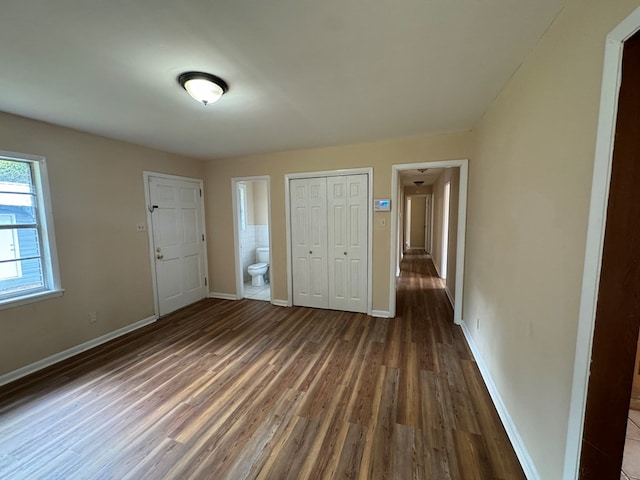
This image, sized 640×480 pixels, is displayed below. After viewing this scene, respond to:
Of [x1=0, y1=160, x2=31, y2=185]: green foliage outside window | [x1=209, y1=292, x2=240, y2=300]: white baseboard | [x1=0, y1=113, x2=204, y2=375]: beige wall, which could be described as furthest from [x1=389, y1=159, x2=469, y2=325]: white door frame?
[x1=0, y1=160, x2=31, y2=185]: green foliage outside window

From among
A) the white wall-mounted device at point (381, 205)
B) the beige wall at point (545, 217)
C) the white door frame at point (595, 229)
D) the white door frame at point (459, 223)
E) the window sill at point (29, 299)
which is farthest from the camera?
the white wall-mounted device at point (381, 205)

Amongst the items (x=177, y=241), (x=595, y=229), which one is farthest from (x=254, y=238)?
(x=595, y=229)

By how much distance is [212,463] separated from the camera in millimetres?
1466

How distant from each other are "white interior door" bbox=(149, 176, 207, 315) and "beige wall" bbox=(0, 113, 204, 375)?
0.19 meters

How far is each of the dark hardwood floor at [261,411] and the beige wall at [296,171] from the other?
1.13 m

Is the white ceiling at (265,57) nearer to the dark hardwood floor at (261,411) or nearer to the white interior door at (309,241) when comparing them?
the white interior door at (309,241)

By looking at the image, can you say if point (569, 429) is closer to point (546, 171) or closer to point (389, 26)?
point (546, 171)

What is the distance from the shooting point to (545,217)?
1.27 meters

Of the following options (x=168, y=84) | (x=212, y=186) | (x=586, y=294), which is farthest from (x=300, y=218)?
(x=586, y=294)

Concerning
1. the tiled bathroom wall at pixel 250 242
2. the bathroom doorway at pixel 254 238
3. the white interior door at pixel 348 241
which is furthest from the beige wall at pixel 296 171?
the tiled bathroom wall at pixel 250 242

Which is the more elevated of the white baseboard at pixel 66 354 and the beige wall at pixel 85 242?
the beige wall at pixel 85 242

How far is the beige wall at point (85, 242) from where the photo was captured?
2.34 meters

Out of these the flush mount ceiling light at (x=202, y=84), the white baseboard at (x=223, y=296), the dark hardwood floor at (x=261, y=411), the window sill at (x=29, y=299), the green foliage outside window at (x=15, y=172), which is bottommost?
the dark hardwood floor at (x=261, y=411)

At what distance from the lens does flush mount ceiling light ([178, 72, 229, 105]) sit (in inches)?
66.9
